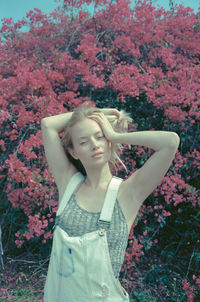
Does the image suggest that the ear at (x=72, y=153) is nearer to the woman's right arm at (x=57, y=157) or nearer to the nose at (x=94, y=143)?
the woman's right arm at (x=57, y=157)

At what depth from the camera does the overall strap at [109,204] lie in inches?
60.5

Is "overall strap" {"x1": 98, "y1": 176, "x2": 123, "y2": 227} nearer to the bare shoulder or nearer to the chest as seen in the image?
the chest

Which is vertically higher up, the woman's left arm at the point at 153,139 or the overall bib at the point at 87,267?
the woman's left arm at the point at 153,139

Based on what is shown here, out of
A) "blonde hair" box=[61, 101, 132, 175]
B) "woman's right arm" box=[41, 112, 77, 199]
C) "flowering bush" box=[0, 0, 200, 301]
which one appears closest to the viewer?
"blonde hair" box=[61, 101, 132, 175]

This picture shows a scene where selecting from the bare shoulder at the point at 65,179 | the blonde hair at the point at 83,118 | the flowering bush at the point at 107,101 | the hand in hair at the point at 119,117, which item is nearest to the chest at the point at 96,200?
the bare shoulder at the point at 65,179

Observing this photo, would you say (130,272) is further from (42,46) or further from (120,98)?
(42,46)

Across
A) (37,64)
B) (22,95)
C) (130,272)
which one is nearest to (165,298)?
(130,272)

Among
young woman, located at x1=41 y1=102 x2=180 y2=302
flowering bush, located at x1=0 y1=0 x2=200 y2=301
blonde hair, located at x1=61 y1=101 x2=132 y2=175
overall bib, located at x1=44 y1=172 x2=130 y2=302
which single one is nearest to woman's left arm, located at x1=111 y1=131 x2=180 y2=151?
young woman, located at x1=41 y1=102 x2=180 y2=302

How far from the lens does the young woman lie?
1503 millimetres

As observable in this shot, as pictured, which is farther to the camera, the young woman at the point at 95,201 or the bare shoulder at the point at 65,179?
the bare shoulder at the point at 65,179

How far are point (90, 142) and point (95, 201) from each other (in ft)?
1.00

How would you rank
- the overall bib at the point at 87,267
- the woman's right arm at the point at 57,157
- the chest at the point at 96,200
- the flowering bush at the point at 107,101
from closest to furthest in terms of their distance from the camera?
1. the overall bib at the point at 87,267
2. the chest at the point at 96,200
3. the woman's right arm at the point at 57,157
4. the flowering bush at the point at 107,101

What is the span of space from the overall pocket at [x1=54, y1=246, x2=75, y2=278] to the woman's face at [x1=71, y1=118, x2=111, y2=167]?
0.45m

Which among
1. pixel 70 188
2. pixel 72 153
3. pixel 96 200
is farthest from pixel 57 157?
pixel 96 200
